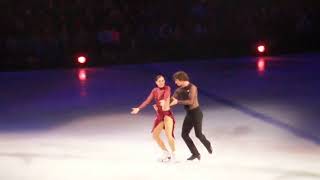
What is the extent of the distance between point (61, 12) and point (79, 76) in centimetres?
501

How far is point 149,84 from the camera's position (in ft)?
61.1

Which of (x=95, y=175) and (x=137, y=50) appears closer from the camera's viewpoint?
(x=95, y=175)

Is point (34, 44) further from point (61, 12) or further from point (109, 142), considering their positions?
point (109, 142)

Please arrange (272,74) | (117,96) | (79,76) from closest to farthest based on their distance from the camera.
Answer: (117,96), (272,74), (79,76)

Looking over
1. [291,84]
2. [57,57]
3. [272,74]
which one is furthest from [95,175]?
[57,57]

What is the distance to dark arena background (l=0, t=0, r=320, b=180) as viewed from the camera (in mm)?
9352

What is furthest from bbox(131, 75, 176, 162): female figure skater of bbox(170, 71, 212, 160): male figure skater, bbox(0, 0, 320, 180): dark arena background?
bbox(0, 0, 320, 180): dark arena background

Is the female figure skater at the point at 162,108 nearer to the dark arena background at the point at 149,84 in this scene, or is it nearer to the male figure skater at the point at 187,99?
the male figure skater at the point at 187,99

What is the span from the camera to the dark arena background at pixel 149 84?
9.35 m

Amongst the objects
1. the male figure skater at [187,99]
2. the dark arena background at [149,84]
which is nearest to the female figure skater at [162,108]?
the male figure skater at [187,99]

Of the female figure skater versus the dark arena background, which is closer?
the female figure skater

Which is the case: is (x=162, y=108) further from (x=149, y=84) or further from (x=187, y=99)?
(x=149, y=84)

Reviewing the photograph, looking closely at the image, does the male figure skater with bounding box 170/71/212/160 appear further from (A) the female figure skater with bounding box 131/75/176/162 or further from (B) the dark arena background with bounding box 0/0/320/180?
(B) the dark arena background with bounding box 0/0/320/180

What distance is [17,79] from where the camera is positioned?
21.3 metres
